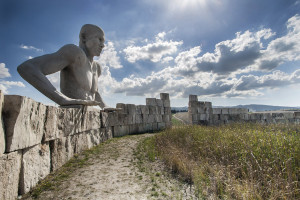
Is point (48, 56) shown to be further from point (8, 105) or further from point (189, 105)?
point (189, 105)

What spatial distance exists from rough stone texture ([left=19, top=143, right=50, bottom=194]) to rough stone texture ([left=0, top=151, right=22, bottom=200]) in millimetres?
77

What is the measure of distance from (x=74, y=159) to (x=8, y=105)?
1.88 m

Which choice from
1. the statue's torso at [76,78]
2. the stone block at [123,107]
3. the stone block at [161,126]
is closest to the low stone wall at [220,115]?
the stone block at [161,126]

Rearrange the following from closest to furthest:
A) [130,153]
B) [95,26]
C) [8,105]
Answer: [8,105], [130,153], [95,26]

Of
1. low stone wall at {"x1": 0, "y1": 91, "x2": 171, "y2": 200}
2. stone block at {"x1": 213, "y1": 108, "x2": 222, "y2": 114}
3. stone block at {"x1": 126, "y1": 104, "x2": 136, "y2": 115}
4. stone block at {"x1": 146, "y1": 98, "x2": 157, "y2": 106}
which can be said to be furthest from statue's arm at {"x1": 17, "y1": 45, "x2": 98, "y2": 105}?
stone block at {"x1": 213, "y1": 108, "x2": 222, "y2": 114}

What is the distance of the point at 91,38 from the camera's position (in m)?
4.42

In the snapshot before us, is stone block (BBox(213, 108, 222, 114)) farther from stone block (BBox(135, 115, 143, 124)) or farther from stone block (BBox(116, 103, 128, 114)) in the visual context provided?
stone block (BBox(116, 103, 128, 114))

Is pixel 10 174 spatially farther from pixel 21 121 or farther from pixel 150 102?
pixel 150 102

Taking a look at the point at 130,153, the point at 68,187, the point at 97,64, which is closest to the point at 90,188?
the point at 68,187

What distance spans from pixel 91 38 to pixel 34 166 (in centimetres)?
339

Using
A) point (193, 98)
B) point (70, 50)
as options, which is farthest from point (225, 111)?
point (70, 50)

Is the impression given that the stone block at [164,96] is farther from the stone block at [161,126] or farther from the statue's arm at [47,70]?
the statue's arm at [47,70]

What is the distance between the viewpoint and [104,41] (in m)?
4.68

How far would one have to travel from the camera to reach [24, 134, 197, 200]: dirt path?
2057 mm
